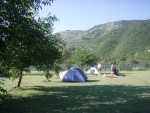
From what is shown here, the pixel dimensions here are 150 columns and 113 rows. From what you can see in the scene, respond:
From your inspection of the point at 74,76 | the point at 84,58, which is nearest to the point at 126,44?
the point at 84,58

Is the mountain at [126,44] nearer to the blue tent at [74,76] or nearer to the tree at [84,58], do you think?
the tree at [84,58]

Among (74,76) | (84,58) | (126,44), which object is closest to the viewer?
(74,76)

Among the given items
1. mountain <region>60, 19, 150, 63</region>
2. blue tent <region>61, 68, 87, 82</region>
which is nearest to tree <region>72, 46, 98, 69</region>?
blue tent <region>61, 68, 87, 82</region>

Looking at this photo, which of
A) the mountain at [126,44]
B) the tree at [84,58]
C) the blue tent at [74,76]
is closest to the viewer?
the blue tent at [74,76]

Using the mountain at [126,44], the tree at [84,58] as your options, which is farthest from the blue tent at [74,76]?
the mountain at [126,44]

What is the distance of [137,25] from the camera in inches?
7633

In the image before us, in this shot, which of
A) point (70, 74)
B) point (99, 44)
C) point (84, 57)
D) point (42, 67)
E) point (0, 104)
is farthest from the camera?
point (99, 44)

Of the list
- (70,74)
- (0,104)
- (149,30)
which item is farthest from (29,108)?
(149,30)

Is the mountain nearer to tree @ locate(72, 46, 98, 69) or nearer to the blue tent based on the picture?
tree @ locate(72, 46, 98, 69)

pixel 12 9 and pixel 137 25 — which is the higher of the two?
pixel 137 25

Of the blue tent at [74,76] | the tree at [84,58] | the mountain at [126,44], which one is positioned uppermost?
the mountain at [126,44]

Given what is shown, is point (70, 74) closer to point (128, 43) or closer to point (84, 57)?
point (84, 57)

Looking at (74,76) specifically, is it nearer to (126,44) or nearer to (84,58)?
(84,58)

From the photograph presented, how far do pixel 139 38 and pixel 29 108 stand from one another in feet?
526
